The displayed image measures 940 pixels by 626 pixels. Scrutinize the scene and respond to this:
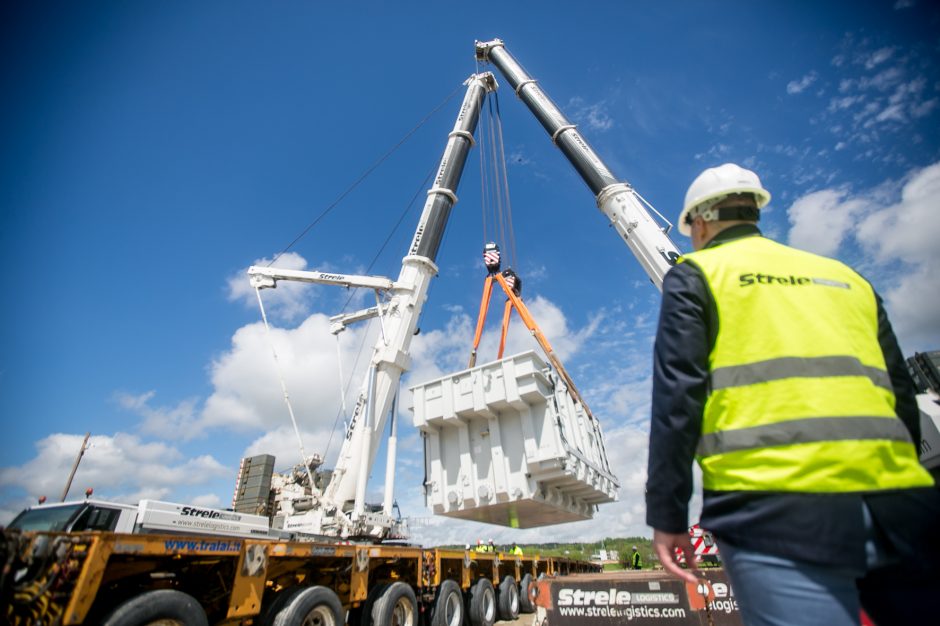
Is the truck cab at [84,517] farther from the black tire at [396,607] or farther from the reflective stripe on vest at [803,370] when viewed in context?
the reflective stripe on vest at [803,370]

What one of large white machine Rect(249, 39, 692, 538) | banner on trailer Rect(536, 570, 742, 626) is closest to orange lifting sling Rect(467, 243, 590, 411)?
large white machine Rect(249, 39, 692, 538)

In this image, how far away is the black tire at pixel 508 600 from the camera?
934 cm

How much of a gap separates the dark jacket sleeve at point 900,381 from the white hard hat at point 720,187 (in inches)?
23.4

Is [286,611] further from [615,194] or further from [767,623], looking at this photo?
[615,194]

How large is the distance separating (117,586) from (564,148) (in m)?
10.3

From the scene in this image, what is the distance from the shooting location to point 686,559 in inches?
65.3

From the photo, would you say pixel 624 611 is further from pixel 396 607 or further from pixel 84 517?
pixel 84 517

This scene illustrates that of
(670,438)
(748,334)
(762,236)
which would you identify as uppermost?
(762,236)

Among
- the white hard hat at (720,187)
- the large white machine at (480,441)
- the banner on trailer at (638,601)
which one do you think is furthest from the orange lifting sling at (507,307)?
the white hard hat at (720,187)

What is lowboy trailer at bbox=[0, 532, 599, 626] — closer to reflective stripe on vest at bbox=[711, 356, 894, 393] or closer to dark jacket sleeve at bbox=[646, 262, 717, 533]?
dark jacket sleeve at bbox=[646, 262, 717, 533]

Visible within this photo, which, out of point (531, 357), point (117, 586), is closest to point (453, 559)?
point (531, 357)

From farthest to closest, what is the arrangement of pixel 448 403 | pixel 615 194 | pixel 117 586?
pixel 615 194, pixel 448 403, pixel 117 586

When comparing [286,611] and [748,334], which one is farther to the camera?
[286,611]

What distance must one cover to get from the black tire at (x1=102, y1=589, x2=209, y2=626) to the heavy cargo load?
460 cm
